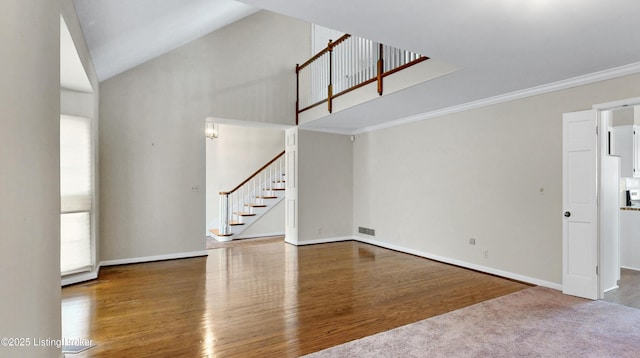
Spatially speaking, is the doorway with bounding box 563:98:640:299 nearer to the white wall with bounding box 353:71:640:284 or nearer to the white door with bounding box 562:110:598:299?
the white door with bounding box 562:110:598:299

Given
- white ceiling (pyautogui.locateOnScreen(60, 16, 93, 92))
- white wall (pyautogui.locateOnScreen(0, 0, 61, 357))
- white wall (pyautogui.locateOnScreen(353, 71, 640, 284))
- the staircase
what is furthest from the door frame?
the staircase

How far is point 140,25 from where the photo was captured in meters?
3.74

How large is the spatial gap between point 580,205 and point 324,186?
4513 mm

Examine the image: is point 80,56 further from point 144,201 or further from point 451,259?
point 451,259

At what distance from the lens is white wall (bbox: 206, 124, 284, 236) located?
8.62 m

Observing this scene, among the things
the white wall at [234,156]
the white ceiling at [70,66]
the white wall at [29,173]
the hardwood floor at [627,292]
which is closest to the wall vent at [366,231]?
the white wall at [234,156]

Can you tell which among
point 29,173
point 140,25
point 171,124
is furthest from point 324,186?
point 29,173

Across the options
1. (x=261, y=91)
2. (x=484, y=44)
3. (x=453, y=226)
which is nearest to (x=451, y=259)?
(x=453, y=226)

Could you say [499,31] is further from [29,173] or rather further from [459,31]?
[29,173]

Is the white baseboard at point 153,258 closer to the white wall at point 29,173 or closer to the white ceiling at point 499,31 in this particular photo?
the white wall at point 29,173

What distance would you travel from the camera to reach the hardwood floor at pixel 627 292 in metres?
3.64

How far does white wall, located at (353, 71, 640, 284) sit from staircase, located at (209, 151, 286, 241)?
301 cm

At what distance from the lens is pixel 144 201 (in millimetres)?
5438

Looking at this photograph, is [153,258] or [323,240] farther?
[323,240]
